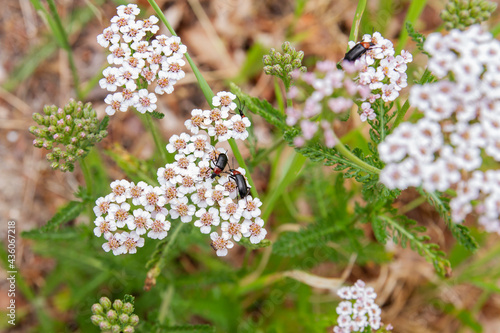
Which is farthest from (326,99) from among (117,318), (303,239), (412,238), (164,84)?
(117,318)

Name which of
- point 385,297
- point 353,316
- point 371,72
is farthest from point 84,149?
point 385,297

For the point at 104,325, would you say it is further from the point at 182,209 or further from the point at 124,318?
the point at 182,209

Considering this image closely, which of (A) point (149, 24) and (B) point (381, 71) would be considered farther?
(A) point (149, 24)

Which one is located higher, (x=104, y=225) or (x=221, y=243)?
(x=221, y=243)

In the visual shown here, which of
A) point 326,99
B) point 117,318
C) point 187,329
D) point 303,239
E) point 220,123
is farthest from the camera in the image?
point 303,239

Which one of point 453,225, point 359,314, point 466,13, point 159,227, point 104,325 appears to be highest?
point 466,13

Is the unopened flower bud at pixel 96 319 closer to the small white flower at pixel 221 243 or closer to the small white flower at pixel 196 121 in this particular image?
the small white flower at pixel 221 243

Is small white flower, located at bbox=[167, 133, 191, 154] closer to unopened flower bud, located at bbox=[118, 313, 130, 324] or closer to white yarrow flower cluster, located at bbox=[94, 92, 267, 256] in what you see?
white yarrow flower cluster, located at bbox=[94, 92, 267, 256]
